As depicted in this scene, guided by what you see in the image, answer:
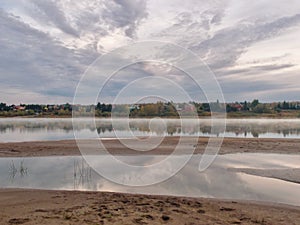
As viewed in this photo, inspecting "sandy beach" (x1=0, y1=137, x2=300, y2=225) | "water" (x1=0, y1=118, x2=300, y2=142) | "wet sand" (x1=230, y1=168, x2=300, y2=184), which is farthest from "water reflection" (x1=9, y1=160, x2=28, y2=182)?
"water" (x1=0, y1=118, x2=300, y2=142)

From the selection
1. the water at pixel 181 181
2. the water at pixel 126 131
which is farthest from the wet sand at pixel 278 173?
the water at pixel 126 131

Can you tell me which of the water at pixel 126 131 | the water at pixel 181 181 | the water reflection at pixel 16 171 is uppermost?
the water at pixel 126 131

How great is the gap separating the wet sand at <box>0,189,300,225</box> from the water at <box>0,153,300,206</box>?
1.33 metres

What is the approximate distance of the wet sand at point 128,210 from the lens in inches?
273

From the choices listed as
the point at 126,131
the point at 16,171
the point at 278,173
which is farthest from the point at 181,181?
the point at 126,131

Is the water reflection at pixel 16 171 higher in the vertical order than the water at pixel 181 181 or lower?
higher

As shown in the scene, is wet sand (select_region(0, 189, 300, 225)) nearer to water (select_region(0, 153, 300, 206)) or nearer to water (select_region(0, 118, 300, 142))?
water (select_region(0, 153, 300, 206))

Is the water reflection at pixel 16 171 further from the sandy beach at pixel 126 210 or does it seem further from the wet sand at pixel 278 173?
the wet sand at pixel 278 173

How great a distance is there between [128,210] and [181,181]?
5244 millimetres

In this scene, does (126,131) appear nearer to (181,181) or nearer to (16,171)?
(16,171)

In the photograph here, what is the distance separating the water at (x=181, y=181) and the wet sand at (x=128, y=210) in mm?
1329

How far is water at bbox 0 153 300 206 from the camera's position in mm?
10531

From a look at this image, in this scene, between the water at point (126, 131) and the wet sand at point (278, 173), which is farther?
the water at point (126, 131)

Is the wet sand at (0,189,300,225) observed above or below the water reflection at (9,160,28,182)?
below
